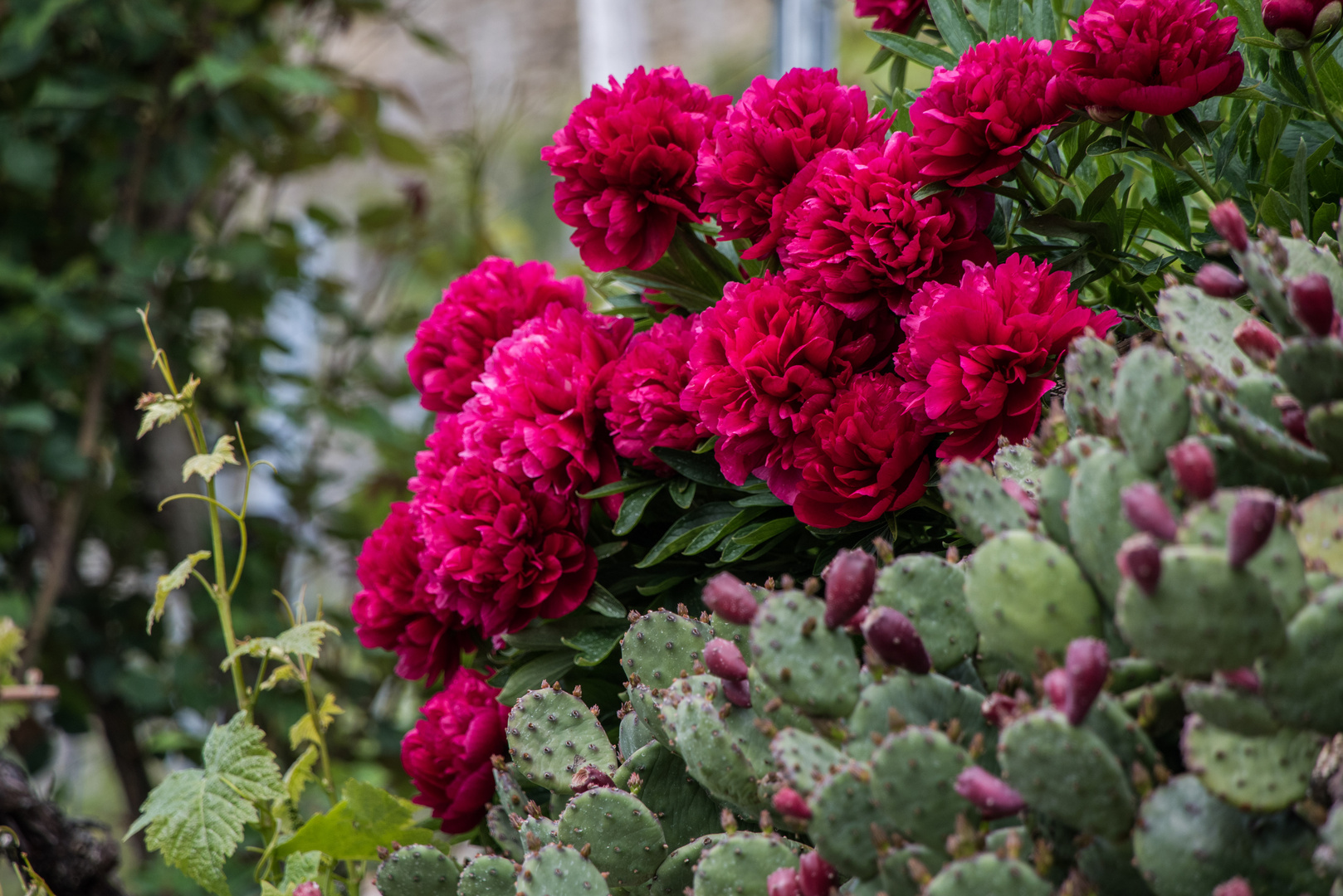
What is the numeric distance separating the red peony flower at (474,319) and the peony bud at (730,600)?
52 centimetres

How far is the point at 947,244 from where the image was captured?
768 mm

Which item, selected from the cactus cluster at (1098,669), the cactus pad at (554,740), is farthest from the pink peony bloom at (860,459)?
the cactus pad at (554,740)

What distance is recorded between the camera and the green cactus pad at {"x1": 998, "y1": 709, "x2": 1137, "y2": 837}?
45 centimetres

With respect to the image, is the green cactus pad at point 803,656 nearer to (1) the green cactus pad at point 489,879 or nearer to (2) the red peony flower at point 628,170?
(1) the green cactus pad at point 489,879

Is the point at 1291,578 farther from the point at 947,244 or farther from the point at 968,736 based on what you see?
the point at 947,244

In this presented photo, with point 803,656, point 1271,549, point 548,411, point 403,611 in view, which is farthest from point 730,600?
point 403,611

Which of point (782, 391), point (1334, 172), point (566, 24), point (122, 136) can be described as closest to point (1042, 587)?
point (782, 391)

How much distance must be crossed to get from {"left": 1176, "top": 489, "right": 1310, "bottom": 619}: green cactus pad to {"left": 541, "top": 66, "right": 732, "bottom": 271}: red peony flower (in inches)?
21.0

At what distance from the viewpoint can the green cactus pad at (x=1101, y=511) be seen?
49 cm

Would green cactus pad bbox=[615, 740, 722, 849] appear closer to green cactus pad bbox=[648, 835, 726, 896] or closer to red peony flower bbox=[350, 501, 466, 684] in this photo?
green cactus pad bbox=[648, 835, 726, 896]

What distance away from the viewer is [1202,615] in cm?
42

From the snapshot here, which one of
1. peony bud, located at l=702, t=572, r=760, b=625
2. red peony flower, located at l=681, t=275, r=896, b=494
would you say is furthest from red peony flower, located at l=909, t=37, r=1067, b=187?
peony bud, located at l=702, t=572, r=760, b=625

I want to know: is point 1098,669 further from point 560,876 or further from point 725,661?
point 560,876

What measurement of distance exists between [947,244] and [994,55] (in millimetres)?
133
